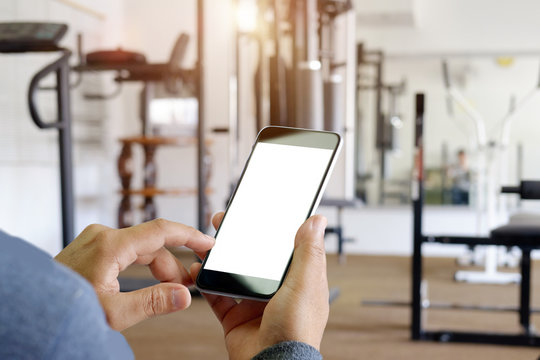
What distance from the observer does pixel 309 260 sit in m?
0.56

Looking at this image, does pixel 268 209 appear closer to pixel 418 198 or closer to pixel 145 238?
pixel 145 238

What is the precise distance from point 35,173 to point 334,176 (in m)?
2.18

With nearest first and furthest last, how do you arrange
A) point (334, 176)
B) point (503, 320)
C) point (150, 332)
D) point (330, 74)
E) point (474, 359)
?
point (474, 359) → point (150, 332) → point (503, 320) → point (330, 74) → point (334, 176)

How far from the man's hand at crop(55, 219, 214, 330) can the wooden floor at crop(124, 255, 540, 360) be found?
1.72 m

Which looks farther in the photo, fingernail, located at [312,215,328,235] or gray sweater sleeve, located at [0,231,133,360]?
fingernail, located at [312,215,328,235]

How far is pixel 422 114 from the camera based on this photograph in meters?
2.37

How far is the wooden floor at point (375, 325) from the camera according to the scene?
229 cm

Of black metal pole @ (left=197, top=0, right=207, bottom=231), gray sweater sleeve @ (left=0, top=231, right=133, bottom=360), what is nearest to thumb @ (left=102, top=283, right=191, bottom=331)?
gray sweater sleeve @ (left=0, top=231, right=133, bottom=360)

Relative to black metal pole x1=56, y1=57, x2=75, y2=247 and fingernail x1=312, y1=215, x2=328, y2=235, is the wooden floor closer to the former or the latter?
black metal pole x1=56, y1=57, x2=75, y2=247

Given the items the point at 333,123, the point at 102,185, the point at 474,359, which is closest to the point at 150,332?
the point at 474,359

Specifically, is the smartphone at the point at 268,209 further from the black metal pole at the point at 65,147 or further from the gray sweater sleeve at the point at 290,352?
the black metal pole at the point at 65,147

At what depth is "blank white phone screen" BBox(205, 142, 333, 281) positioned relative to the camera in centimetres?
75

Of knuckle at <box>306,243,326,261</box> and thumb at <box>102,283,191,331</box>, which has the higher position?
knuckle at <box>306,243,326,261</box>

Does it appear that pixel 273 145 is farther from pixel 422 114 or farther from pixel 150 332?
pixel 150 332
